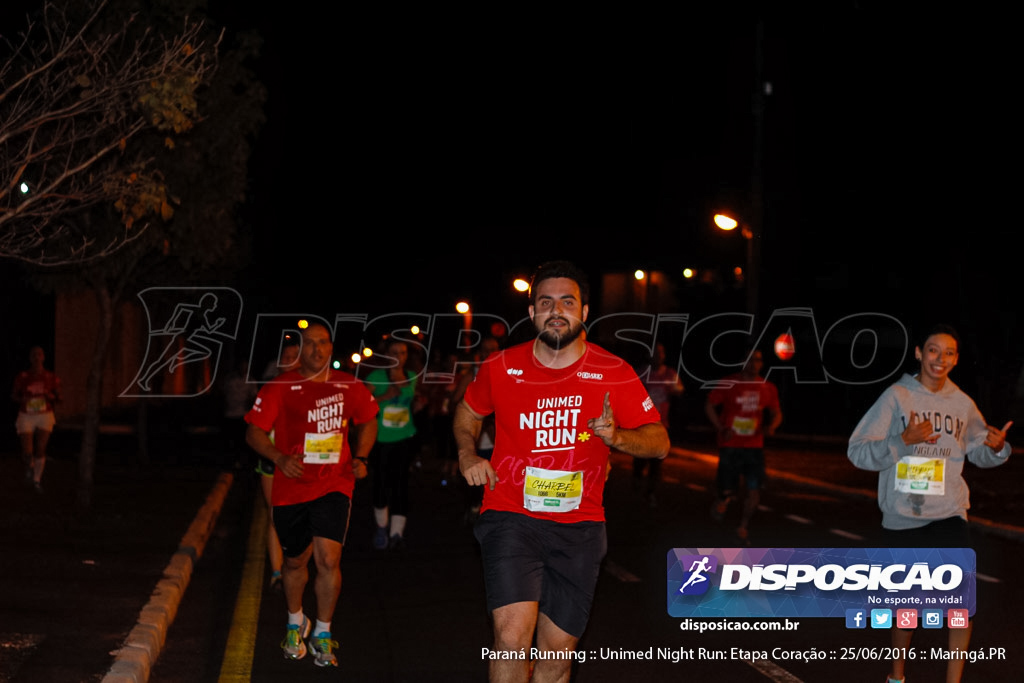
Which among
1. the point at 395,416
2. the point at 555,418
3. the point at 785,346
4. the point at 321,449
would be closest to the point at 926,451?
the point at 555,418

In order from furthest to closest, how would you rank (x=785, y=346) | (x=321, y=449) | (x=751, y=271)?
(x=785, y=346)
(x=751, y=271)
(x=321, y=449)

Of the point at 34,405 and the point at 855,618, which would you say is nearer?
the point at 855,618

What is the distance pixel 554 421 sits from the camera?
530cm

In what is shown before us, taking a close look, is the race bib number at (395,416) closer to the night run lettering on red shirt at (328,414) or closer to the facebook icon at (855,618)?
the night run lettering on red shirt at (328,414)

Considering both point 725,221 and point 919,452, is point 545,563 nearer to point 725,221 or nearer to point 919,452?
point 919,452

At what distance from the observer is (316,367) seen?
7.90m

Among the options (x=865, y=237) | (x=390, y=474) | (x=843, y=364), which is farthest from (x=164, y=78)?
(x=843, y=364)

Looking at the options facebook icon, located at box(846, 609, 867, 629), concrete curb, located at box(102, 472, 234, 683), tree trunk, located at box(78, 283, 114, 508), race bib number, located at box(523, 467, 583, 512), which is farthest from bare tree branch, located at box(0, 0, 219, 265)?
facebook icon, located at box(846, 609, 867, 629)

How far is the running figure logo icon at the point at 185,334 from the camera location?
25.4m

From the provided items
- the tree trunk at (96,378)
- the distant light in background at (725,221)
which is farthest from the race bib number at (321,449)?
the distant light in background at (725,221)

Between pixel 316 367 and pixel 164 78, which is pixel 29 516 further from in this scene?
pixel 316 367

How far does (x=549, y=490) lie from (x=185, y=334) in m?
40.1

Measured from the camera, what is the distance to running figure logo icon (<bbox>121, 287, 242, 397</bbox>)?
25375mm

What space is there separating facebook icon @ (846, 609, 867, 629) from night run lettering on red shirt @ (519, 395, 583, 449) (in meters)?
1.84
